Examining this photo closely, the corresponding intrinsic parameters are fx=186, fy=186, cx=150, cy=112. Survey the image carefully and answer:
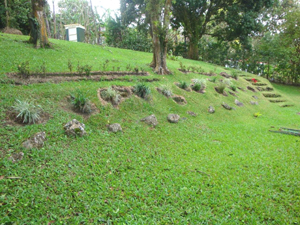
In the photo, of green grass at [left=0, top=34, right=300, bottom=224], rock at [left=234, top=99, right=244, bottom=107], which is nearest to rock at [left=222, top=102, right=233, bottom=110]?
rock at [left=234, top=99, right=244, bottom=107]

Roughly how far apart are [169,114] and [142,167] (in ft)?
8.58

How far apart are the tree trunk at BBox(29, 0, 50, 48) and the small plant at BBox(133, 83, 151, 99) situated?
570cm

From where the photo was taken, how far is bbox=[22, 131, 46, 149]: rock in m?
3.14

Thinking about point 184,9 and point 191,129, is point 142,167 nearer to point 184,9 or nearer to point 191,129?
point 191,129

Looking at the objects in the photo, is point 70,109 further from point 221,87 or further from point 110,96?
point 221,87

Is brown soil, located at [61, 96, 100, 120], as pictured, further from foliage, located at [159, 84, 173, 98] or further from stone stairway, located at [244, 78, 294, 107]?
stone stairway, located at [244, 78, 294, 107]

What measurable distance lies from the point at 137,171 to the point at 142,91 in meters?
3.23

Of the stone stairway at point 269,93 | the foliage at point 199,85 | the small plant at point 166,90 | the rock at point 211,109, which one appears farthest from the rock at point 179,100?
the stone stairway at point 269,93

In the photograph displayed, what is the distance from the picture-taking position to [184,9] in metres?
16.8

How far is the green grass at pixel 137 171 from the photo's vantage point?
8.30 ft

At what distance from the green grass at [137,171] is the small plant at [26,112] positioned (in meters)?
0.19

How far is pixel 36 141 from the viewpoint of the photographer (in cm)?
324

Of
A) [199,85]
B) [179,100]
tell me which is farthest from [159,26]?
[179,100]

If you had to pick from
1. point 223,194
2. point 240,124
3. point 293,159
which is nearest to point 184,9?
point 240,124
